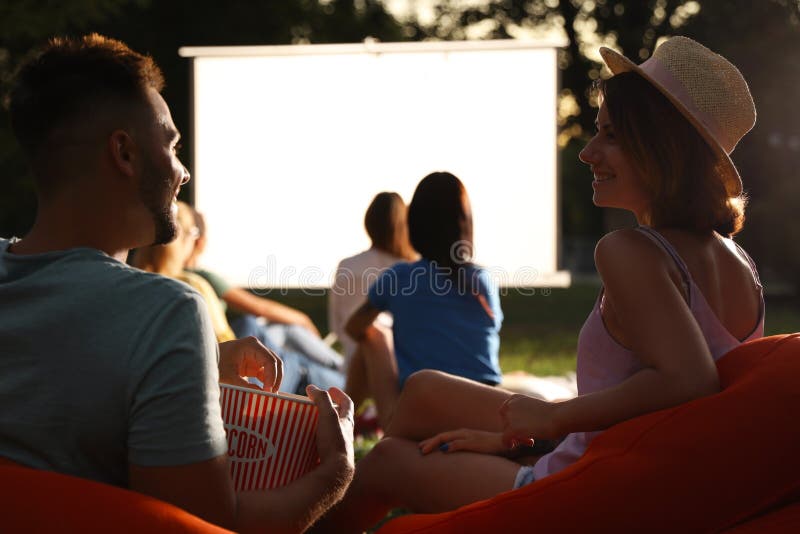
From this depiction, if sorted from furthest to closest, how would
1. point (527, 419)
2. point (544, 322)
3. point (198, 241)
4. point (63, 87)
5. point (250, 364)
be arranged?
point (544, 322) → point (198, 241) → point (250, 364) → point (527, 419) → point (63, 87)

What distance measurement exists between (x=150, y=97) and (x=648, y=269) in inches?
36.7

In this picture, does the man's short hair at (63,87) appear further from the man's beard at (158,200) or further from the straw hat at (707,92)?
the straw hat at (707,92)

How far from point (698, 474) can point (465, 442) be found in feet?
2.25

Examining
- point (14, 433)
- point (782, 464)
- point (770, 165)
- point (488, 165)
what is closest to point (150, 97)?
point (14, 433)

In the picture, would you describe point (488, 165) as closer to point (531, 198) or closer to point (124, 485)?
point (531, 198)

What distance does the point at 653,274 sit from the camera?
179cm

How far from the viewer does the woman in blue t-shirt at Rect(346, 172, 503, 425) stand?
405 centimetres

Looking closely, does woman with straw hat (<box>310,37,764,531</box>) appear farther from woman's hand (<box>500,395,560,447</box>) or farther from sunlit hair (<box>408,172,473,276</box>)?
sunlit hair (<box>408,172,473,276</box>)

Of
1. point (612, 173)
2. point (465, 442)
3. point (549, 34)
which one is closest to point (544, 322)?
point (549, 34)

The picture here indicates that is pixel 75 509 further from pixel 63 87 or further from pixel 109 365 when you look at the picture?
pixel 63 87

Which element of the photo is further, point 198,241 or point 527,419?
point 198,241

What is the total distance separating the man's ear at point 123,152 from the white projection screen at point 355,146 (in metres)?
5.50

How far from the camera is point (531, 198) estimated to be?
23.1ft

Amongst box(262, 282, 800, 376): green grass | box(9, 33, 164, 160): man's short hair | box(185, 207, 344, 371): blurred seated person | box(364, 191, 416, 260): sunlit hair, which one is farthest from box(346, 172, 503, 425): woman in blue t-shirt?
box(262, 282, 800, 376): green grass
